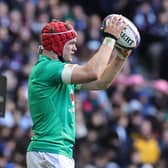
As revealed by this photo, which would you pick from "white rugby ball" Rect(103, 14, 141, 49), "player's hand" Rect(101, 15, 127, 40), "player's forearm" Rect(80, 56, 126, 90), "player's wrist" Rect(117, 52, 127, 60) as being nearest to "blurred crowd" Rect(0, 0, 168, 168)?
"player's forearm" Rect(80, 56, 126, 90)

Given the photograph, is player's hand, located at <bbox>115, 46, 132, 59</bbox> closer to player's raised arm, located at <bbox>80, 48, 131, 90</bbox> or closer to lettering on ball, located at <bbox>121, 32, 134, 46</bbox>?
player's raised arm, located at <bbox>80, 48, 131, 90</bbox>

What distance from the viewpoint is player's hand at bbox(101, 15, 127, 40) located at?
6770mm

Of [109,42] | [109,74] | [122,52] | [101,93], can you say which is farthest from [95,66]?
[101,93]

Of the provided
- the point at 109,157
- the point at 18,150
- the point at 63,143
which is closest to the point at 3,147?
the point at 18,150

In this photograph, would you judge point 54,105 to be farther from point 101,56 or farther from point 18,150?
point 18,150

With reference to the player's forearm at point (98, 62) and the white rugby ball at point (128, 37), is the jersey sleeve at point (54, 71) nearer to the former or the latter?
the player's forearm at point (98, 62)

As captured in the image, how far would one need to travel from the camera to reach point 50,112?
6.79m

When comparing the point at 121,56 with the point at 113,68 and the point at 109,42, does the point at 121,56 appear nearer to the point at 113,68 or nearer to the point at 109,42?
the point at 113,68

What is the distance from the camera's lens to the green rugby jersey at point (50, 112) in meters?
6.79

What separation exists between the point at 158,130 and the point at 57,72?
7.68m

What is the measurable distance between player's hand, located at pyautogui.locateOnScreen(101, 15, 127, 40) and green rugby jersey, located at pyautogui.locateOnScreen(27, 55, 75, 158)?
0.46 meters

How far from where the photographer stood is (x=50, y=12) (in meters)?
15.1

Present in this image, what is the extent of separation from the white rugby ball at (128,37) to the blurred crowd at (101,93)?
467 centimetres

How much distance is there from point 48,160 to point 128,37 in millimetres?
1192
